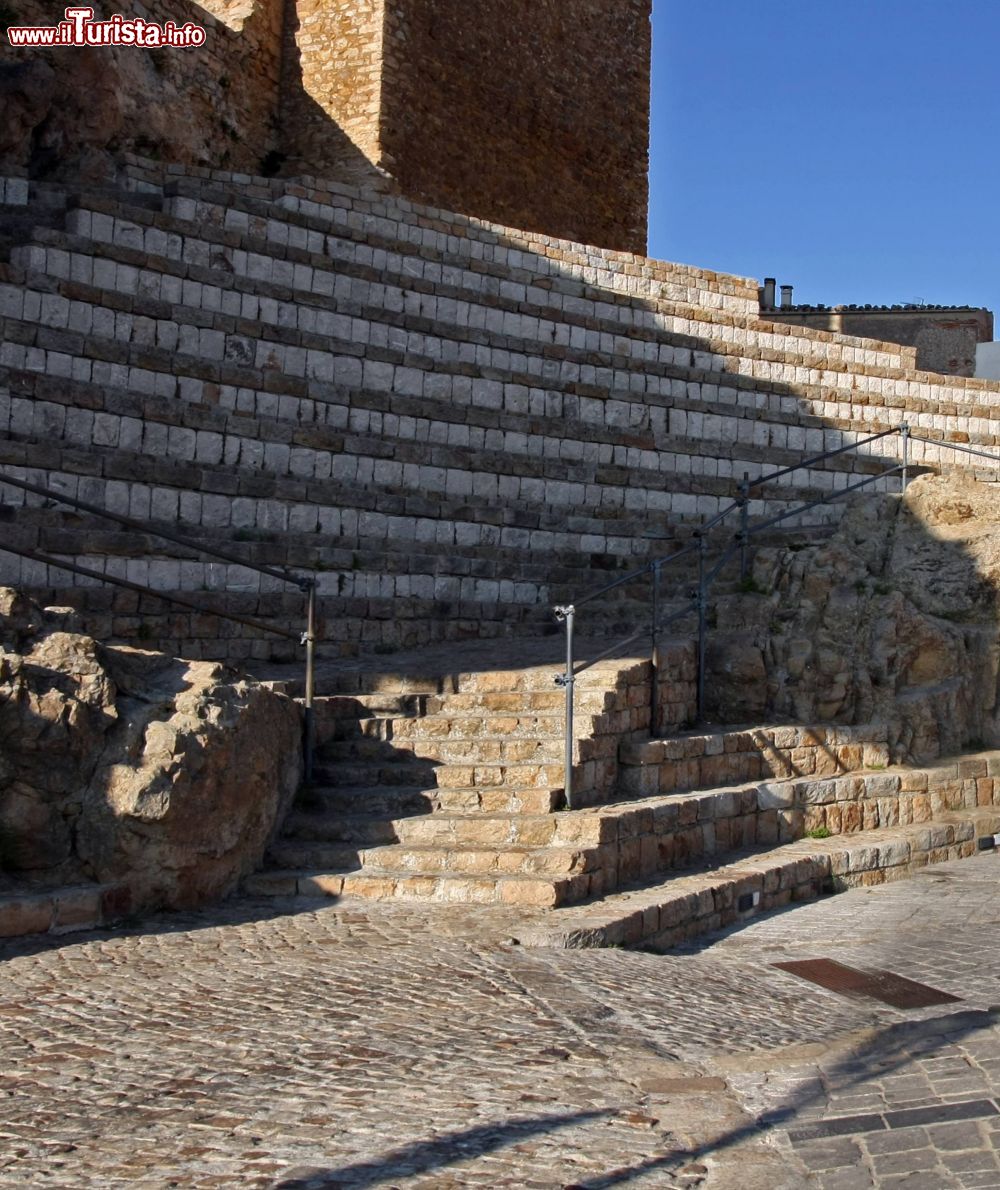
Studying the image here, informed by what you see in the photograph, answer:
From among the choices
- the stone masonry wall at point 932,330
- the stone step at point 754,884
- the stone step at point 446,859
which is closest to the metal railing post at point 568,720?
the stone step at point 446,859

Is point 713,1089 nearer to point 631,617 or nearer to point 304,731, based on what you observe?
point 304,731

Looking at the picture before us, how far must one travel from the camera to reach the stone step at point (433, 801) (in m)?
8.26

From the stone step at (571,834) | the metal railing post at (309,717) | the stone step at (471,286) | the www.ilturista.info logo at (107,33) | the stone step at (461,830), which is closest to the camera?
the stone step at (571,834)

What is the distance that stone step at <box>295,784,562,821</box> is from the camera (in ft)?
27.1

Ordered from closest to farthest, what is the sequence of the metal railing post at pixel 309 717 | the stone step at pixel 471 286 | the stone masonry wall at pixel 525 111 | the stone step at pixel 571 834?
1. the stone step at pixel 571 834
2. the metal railing post at pixel 309 717
3. the stone step at pixel 471 286
4. the stone masonry wall at pixel 525 111

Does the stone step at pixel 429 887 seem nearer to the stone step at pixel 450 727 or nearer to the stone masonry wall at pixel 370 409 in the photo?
the stone step at pixel 450 727

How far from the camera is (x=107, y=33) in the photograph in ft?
50.7

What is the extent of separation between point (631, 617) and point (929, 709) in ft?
8.80

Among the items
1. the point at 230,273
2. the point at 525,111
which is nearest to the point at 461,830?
the point at 230,273

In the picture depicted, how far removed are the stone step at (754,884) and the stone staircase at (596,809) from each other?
0.01 m

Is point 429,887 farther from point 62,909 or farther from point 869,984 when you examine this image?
point 869,984

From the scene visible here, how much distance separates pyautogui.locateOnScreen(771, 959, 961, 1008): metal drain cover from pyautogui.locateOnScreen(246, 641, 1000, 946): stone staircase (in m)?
0.80

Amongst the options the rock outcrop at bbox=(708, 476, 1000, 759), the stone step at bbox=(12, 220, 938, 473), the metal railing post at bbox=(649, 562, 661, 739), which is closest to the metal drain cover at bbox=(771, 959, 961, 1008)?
the metal railing post at bbox=(649, 562, 661, 739)

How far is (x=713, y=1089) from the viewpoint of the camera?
4980 mm
